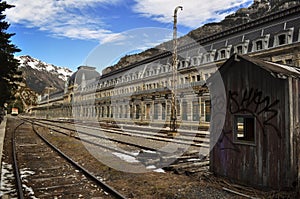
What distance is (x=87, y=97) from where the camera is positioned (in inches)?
3839

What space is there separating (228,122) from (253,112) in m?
1.04

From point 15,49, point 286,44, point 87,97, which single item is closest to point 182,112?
point 286,44

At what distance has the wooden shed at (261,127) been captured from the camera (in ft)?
22.4

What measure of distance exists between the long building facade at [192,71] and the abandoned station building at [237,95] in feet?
0.43

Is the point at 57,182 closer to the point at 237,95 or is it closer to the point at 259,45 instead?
the point at 237,95

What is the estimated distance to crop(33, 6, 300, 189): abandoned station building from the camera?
7.01 m

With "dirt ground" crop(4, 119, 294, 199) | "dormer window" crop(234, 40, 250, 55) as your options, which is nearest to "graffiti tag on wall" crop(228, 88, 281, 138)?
"dirt ground" crop(4, 119, 294, 199)

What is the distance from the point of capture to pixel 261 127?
7.50m

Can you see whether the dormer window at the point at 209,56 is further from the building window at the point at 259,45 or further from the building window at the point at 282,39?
the building window at the point at 282,39

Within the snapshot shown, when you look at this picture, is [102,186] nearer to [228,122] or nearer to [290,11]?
[228,122]

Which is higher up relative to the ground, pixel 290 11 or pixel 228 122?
pixel 290 11

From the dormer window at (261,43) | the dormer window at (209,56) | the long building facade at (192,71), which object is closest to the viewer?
the long building facade at (192,71)

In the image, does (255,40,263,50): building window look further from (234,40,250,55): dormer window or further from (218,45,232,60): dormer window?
(218,45,232,60): dormer window

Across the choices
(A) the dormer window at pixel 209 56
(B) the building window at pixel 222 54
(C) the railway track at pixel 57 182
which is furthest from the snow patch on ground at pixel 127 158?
(A) the dormer window at pixel 209 56
